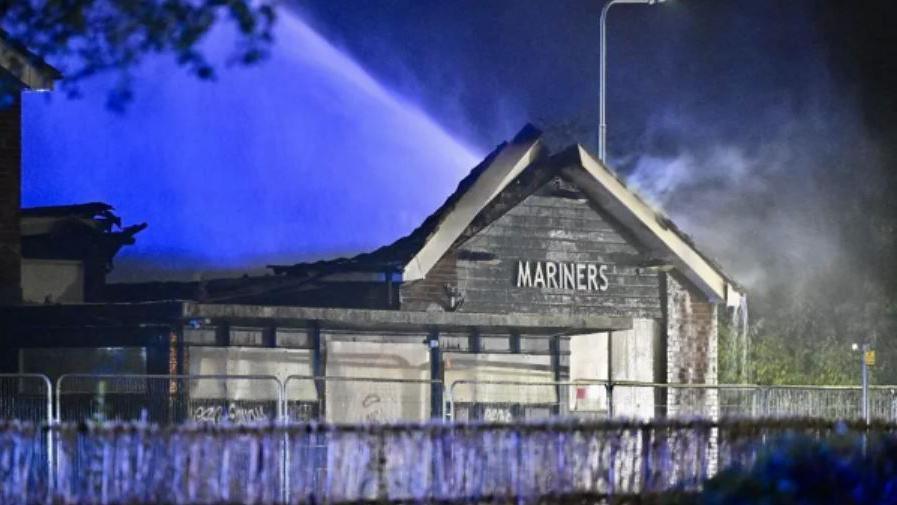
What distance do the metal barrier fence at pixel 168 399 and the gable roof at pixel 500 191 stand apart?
3.91 m

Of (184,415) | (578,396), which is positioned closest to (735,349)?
(578,396)

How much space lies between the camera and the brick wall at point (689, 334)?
3778 cm

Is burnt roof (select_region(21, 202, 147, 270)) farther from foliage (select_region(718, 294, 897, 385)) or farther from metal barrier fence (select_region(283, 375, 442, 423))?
foliage (select_region(718, 294, 897, 385))

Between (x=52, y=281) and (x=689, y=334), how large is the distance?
13.9 metres

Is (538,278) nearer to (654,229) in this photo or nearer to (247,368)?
(654,229)

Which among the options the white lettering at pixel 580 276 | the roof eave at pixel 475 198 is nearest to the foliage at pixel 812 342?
the white lettering at pixel 580 276

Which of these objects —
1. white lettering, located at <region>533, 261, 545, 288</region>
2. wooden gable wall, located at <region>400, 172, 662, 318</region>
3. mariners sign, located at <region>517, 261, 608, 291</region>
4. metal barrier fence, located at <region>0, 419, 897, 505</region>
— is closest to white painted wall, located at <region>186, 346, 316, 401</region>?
wooden gable wall, located at <region>400, 172, 662, 318</region>

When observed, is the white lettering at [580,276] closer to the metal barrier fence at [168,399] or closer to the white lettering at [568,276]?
the white lettering at [568,276]

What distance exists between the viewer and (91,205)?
33.4m

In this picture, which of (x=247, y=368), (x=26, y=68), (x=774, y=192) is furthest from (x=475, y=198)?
(x=774, y=192)

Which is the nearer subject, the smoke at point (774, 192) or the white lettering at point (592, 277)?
the white lettering at point (592, 277)

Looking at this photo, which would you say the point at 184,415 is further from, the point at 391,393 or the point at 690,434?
the point at 690,434

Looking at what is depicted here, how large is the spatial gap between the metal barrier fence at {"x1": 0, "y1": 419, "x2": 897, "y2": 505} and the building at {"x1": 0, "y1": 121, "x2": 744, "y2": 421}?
826 cm

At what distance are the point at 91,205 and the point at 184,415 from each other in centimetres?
832
